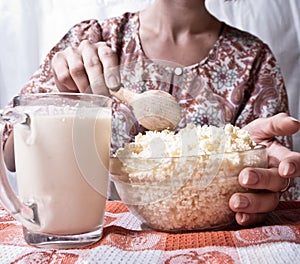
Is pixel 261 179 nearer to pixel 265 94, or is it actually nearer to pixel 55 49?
pixel 265 94

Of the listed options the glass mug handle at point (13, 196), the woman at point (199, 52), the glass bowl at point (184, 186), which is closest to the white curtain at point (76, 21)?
the woman at point (199, 52)

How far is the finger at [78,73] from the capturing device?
0.63 metres

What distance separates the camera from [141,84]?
0.59 m

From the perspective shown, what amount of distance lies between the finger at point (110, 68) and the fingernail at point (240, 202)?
200 millimetres

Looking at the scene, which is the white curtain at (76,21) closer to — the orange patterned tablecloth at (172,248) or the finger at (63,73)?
the finger at (63,73)

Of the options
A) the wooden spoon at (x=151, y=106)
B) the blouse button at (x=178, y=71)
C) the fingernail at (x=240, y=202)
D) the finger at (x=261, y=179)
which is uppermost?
the blouse button at (x=178, y=71)

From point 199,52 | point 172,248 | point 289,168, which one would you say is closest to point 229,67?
point 199,52

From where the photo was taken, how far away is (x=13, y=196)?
1.48 ft

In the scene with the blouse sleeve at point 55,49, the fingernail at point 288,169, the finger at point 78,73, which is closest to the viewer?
→ the fingernail at point 288,169

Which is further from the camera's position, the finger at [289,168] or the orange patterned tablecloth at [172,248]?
the finger at [289,168]

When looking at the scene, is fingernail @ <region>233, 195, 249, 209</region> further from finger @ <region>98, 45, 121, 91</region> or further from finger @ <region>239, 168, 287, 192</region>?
finger @ <region>98, 45, 121, 91</region>

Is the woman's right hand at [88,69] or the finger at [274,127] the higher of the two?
the woman's right hand at [88,69]

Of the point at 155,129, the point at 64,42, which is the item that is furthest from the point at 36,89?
the point at 155,129

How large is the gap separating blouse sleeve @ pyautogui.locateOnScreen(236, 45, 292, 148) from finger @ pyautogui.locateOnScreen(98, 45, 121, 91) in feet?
1.87
